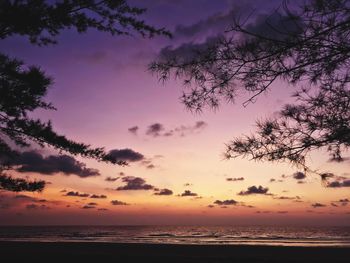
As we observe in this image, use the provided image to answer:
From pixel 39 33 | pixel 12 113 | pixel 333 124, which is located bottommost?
pixel 333 124

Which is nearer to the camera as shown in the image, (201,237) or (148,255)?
(148,255)

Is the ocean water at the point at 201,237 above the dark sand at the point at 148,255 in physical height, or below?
above

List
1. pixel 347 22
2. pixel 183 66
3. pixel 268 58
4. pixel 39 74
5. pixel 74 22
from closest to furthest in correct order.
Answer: pixel 347 22 → pixel 268 58 → pixel 183 66 → pixel 74 22 → pixel 39 74

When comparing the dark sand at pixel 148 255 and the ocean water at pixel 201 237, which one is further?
the ocean water at pixel 201 237

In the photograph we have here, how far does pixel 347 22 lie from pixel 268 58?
→ 1.03 meters

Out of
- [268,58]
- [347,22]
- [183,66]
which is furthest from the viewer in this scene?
[183,66]

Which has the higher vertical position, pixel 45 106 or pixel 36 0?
pixel 36 0

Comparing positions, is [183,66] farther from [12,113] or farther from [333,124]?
[12,113]

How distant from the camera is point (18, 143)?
7.07m

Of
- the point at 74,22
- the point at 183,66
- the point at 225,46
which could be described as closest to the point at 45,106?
the point at 74,22

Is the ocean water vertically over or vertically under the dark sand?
over

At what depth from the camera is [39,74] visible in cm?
669

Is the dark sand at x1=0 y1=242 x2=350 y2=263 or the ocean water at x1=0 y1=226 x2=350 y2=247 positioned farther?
the ocean water at x1=0 y1=226 x2=350 y2=247

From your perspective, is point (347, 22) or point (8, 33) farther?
point (8, 33)
